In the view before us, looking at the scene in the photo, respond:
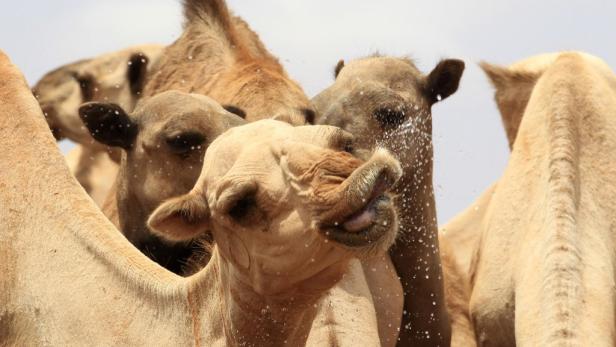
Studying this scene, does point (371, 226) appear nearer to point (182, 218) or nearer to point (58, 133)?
point (182, 218)

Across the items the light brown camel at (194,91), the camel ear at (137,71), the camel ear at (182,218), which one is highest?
the camel ear at (182,218)

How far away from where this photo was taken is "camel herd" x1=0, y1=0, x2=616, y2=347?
6094 mm

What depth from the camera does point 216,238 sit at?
630cm

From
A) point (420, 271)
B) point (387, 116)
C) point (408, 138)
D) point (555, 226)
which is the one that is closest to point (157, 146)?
point (387, 116)

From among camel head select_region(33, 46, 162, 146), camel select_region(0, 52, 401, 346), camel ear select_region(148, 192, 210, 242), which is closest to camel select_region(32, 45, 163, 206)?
camel head select_region(33, 46, 162, 146)

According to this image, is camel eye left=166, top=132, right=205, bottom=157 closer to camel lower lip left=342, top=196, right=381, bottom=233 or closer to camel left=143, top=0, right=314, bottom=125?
camel left=143, top=0, right=314, bottom=125

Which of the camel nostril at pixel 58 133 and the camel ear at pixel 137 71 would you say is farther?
the camel nostril at pixel 58 133

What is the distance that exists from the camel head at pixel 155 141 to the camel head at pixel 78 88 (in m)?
3.04

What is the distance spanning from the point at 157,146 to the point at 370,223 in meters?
3.12

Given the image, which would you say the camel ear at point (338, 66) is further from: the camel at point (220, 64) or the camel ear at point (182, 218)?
the camel ear at point (182, 218)

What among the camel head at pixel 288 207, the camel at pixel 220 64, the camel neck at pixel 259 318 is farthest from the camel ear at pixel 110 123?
the camel neck at pixel 259 318

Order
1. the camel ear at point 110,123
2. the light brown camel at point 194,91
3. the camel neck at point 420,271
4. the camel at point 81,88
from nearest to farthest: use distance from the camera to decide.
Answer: the light brown camel at point 194,91 → the camel ear at point 110,123 → the camel neck at point 420,271 → the camel at point 81,88

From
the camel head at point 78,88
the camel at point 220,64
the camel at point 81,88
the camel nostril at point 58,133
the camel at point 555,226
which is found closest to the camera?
the camel at point 555,226

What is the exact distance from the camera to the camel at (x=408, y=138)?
29.6 feet
